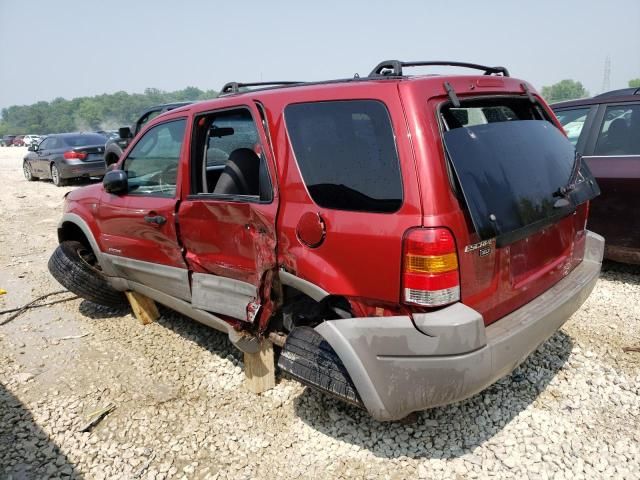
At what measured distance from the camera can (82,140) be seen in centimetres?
1327

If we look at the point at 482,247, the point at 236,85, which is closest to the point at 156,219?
the point at 236,85

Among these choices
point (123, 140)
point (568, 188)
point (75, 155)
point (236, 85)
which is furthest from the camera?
point (75, 155)

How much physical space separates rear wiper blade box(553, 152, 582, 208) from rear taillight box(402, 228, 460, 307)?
0.79m

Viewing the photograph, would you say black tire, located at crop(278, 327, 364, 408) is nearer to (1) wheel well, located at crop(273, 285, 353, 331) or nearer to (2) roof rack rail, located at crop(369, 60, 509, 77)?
(1) wheel well, located at crop(273, 285, 353, 331)

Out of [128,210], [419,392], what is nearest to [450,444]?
[419,392]

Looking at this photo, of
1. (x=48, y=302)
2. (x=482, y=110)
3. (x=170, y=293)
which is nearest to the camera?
(x=482, y=110)

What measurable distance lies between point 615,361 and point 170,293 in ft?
10.4

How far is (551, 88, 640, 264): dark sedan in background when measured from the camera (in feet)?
13.6

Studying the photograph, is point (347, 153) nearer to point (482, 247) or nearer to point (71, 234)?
point (482, 247)

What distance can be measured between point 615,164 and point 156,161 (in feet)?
13.1

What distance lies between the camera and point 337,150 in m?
2.25

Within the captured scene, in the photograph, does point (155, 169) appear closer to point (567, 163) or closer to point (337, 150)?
point (337, 150)

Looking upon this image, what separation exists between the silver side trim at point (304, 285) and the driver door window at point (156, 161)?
Answer: 1.23 m

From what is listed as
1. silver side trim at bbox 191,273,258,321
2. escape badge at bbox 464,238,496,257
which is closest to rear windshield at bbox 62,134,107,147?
silver side trim at bbox 191,273,258,321
